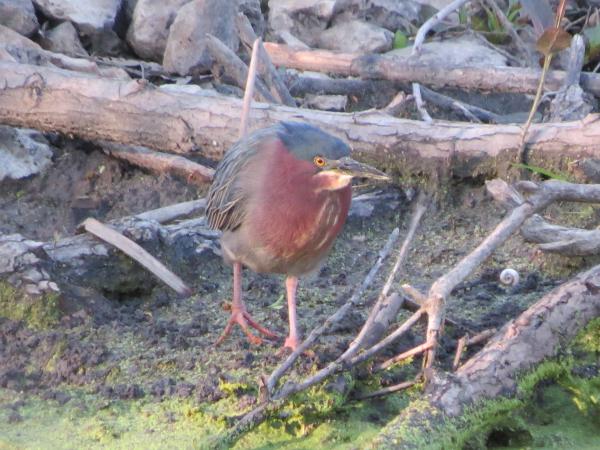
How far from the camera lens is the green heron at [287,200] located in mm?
4453

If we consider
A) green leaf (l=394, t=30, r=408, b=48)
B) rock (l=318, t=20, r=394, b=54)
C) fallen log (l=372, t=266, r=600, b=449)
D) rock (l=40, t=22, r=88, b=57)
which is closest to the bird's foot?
fallen log (l=372, t=266, r=600, b=449)

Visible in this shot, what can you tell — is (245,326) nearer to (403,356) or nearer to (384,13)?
(403,356)

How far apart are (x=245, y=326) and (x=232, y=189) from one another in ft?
1.99

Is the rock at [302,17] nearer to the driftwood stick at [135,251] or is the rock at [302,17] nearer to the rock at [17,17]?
the rock at [17,17]

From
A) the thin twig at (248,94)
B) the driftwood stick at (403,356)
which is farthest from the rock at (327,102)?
the driftwood stick at (403,356)

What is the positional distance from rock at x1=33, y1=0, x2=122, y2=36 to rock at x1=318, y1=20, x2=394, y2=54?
1.54 meters

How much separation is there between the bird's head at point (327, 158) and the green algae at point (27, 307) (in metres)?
1.29

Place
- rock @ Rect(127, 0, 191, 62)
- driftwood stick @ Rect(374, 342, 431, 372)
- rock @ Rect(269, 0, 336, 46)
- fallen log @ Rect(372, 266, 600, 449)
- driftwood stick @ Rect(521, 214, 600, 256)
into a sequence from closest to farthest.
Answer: fallen log @ Rect(372, 266, 600, 449) → driftwood stick @ Rect(374, 342, 431, 372) → driftwood stick @ Rect(521, 214, 600, 256) → rock @ Rect(127, 0, 191, 62) → rock @ Rect(269, 0, 336, 46)

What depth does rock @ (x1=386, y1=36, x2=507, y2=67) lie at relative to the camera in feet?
25.4

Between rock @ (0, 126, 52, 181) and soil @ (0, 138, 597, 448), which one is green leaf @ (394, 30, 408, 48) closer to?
soil @ (0, 138, 597, 448)

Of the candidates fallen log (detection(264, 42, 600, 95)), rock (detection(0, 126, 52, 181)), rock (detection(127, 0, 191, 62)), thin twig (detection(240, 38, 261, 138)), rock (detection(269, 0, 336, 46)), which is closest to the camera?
thin twig (detection(240, 38, 261, 138))

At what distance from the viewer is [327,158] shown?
14.5 ft

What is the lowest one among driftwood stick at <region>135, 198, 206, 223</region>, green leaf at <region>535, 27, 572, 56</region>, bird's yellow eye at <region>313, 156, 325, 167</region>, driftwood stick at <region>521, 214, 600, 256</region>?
driftwood stick at <region>135, 198, 206, 223</region>

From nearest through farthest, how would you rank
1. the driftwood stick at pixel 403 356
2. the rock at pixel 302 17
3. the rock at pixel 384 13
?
the driftwood stick at pixel 403 356 → the rock at pixel 302 17 → the rock at pixel 384 13
